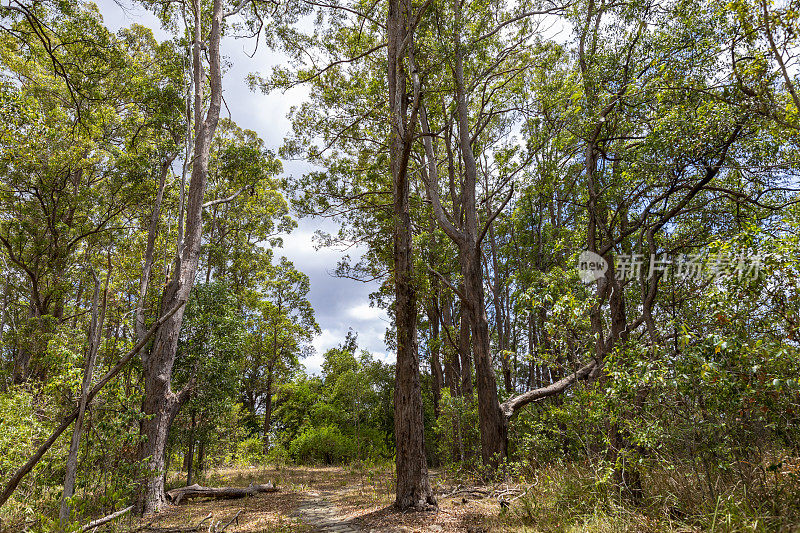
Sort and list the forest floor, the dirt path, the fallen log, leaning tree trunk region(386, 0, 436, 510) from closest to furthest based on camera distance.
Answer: the forest floor < the dirt path < leaning tree trunk region(386, 0, 436, 510) < the fallen log

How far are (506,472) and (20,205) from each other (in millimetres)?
13986

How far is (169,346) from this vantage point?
8344 mm

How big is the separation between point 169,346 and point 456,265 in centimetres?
853

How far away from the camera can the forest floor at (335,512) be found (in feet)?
17.4

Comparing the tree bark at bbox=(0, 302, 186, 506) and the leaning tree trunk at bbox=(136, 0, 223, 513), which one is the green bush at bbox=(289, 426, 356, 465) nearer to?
the leaning tree trunk at bbox=(136, 0, 223, 513)

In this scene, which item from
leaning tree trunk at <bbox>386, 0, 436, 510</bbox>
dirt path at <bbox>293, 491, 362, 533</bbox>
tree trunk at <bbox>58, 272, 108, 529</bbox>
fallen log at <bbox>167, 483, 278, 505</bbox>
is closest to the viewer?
tree trunk at <bbox>58, 272, 108, 529</bbox>

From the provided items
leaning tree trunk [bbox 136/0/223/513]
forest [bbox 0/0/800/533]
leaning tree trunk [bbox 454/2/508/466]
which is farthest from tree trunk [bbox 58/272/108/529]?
leaning tree trunk [bbox 454/2/508/466]

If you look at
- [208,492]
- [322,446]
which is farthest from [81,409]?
[322,446]

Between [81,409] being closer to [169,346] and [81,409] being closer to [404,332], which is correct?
[404,332]

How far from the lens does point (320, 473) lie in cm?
1417

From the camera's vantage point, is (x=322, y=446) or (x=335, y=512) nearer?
(x=335, y=512)

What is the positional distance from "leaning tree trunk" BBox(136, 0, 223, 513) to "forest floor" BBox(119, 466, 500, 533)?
704 mm

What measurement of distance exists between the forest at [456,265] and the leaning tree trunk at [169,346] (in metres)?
0.06

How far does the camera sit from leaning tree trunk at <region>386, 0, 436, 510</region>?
5.85 m
